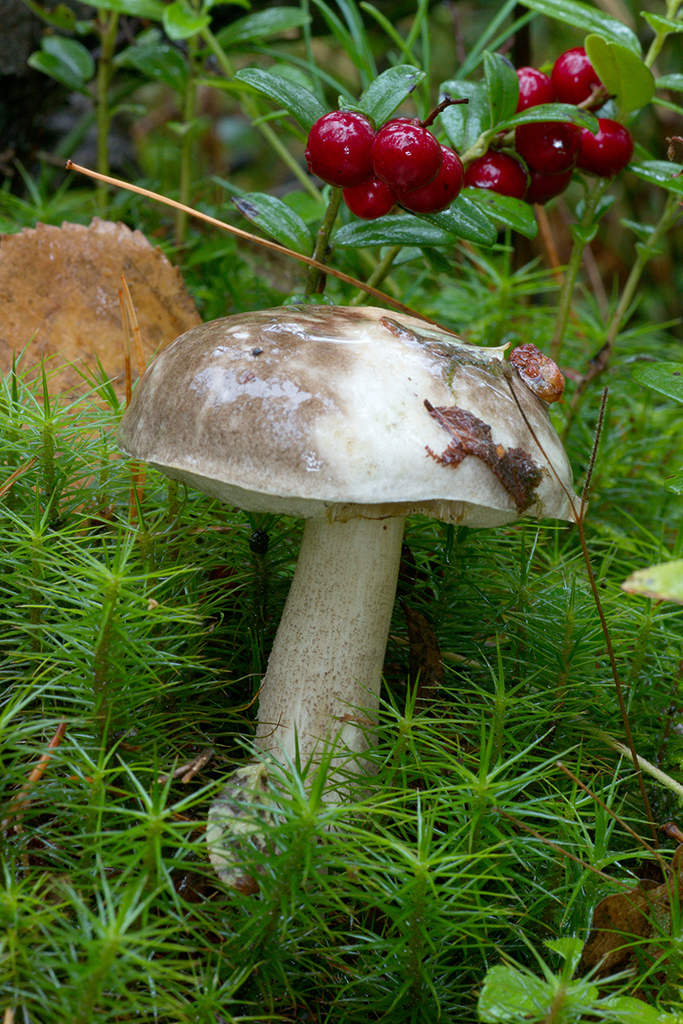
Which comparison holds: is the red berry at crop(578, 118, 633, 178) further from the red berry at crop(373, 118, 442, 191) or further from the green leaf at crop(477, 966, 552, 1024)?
the green leaf at crop(477, 966, 552, 1024)

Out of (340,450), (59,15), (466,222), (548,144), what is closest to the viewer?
(340,450)

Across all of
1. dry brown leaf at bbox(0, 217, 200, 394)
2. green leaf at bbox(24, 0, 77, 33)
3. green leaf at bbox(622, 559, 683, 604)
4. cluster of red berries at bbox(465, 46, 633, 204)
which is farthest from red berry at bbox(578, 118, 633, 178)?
green leaf at bbox(24, 0, 77, 33)

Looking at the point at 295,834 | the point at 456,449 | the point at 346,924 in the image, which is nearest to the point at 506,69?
the point at 456,449

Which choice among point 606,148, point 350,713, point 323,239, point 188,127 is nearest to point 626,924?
point 350,713

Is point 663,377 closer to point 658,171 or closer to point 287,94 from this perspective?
point 658,171

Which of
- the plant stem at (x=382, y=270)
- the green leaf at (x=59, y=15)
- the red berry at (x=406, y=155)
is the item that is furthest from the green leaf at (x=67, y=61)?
the red berry at (x=406, y=155)
